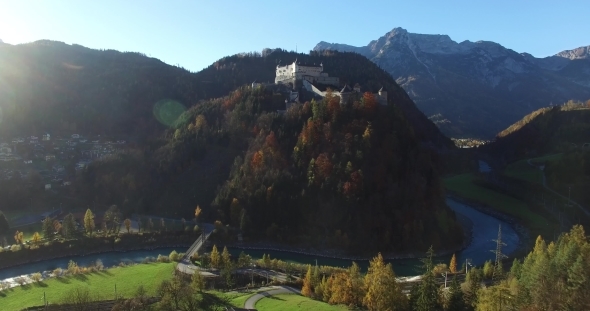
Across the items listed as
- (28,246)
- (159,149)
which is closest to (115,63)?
(159,149)

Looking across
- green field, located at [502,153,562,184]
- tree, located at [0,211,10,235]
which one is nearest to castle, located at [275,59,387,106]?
green field, located at [502,153,562,184]

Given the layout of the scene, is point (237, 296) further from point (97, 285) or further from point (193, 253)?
point (193, 253)

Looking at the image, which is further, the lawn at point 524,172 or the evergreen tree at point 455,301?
the lawn at point 524,172

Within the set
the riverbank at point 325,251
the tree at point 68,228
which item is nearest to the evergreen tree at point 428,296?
the riverbank at point 325,251

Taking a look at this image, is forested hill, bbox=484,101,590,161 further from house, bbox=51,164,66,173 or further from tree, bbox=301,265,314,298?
house, bbox=51,164,66,173

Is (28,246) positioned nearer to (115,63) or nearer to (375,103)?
(375,103)

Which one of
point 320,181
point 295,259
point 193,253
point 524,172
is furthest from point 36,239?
point 524,172

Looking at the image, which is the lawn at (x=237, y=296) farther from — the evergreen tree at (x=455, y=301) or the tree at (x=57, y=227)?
the tree at (x=57, y=227)
